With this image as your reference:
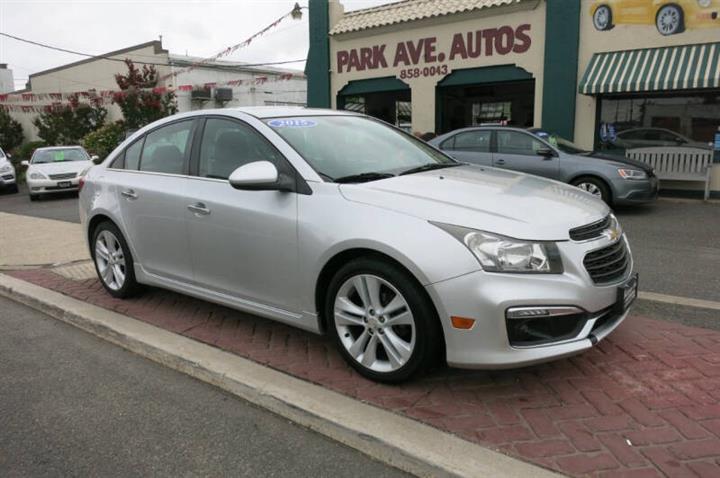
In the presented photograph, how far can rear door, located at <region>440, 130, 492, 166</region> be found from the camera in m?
10.8

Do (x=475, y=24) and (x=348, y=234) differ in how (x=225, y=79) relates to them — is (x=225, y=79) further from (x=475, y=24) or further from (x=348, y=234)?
(x=348, y=234)

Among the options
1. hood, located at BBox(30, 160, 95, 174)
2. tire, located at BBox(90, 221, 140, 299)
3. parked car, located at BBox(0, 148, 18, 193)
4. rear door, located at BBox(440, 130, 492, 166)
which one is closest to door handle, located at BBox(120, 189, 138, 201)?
tire, located at BBox(90, 221, 140, 299)

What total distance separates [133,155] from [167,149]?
53cm

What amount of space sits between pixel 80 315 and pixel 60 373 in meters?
0.98

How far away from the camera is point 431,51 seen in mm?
15438

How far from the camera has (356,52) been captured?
16984 millimetres

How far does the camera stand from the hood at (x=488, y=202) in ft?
10.1

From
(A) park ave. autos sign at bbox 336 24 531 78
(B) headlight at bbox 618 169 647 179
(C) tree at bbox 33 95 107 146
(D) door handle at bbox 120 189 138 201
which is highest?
(A) park ave. autos sign at bbox 336 24 531 78

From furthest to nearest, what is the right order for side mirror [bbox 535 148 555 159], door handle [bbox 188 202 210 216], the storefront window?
the storefront window < side mirror [bbox 535 148 555 159] < door handle [bbox 188 202 210 216]

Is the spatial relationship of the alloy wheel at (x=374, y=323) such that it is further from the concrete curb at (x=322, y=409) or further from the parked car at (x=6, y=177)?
Result: the parked car at (x=6, y=177)

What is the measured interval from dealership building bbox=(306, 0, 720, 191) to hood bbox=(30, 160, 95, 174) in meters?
6.98

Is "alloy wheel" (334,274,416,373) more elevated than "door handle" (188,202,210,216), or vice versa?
"door handle" (188,202,210,216)

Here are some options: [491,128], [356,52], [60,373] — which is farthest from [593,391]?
[356,52]

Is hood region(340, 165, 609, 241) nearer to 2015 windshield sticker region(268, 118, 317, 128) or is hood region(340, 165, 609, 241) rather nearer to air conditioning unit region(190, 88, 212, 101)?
2015 windshield sticker region(268, 118, 317, 128)
